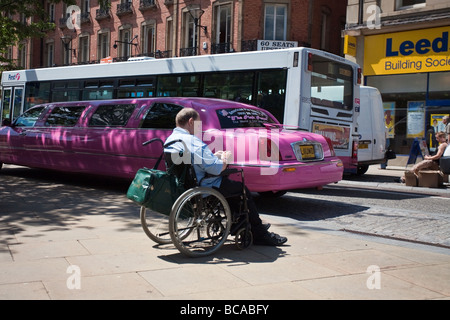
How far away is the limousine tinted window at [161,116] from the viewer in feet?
27.0

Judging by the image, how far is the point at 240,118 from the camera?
→ 7.88 metres

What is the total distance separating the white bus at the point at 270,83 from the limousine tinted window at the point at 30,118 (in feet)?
9.79

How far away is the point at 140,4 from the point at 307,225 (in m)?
26.1

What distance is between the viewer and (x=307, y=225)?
6617 mm

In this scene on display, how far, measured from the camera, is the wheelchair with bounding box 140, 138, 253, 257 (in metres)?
→ 4.63

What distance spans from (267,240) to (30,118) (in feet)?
24.2

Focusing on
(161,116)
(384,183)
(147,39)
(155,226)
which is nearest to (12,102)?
(161,116)

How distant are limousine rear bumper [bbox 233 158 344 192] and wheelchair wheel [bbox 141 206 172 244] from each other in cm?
189

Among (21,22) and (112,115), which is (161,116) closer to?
(112,115)

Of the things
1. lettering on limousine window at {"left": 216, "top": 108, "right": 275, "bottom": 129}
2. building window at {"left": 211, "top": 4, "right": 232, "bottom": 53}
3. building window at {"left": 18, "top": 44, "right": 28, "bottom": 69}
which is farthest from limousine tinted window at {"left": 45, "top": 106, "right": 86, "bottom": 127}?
building window at {"left": 18, "top": 44, "right": 28, "bottom": 69}

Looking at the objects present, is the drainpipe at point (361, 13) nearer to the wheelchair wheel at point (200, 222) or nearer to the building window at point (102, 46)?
the wheelchair wheel at point (200, 222)

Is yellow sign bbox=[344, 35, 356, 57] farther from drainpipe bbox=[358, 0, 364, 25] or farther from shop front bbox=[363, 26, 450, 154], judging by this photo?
drainpipe bbox=[358, 0, 364, 25]

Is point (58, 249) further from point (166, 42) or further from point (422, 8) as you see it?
point (166, 42)

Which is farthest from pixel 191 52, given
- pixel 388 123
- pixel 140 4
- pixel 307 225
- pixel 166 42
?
pixel 307 225
